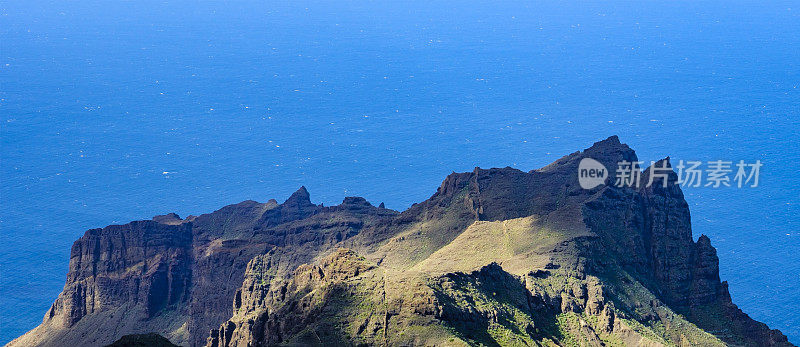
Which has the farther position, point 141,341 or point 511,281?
point 511,281

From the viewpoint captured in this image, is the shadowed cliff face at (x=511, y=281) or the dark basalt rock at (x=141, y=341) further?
the shadowed cliff face at (x=511, y=281)

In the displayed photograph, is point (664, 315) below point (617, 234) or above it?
below

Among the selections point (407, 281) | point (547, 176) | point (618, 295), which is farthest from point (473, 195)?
point (407, 281)

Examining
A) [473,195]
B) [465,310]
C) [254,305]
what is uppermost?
[473,195]

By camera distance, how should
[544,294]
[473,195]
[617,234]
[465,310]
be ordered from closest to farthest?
1. [465,310]
2. [544,294]
3. [617,234]
4. [473,195]

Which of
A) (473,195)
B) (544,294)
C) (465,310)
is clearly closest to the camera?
(465,310)

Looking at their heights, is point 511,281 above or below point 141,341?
above

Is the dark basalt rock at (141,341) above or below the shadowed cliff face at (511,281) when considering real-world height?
below

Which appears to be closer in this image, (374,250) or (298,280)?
(298,280)

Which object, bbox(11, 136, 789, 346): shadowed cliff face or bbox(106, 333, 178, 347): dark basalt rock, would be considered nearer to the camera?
bbox(106, 333, 178, 347): dark basalt rock

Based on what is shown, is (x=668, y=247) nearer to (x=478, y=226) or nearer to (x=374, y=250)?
(x=478, y=226)

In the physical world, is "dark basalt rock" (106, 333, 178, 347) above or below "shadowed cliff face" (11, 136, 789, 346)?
below
